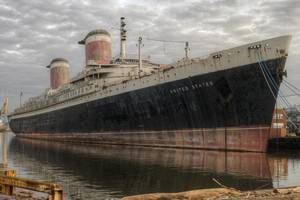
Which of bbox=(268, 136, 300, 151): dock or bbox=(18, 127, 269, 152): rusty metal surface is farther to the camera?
bbox=(268, 136, 300, 151): dock

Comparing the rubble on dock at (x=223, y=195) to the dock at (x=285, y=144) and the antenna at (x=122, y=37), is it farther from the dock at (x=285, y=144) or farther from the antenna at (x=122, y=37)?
the antenna at (x=122, y=37)

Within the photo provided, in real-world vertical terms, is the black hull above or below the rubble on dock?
above

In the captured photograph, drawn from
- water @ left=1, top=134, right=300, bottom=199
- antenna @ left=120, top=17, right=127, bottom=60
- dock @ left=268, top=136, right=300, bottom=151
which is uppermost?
antenna @ left=120, top=17, right=127, bottom=60

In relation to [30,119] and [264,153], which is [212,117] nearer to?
[264,153]

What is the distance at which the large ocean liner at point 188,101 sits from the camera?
2725cm

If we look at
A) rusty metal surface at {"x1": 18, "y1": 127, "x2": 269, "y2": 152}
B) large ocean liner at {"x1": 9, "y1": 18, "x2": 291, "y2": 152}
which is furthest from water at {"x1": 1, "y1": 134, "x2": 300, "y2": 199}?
large ocean liner at {"x1": 9, "y1": 18, "x2": 291, "y2": 152}

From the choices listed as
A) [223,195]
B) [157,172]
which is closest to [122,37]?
[157,172]

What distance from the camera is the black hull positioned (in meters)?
27.5

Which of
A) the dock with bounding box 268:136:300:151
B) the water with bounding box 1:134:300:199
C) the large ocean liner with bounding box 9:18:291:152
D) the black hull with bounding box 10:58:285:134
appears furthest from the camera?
the dock with bounding box 268:136:300:151

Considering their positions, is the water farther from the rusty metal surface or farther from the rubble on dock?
the rubble on dock

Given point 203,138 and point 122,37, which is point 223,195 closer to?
point 203,138

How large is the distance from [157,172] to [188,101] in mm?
11266

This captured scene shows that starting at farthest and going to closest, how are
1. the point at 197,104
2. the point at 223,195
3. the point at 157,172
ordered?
the point at 197,104 < the point at 157,172 < the point at 223,195

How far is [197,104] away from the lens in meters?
30.5
